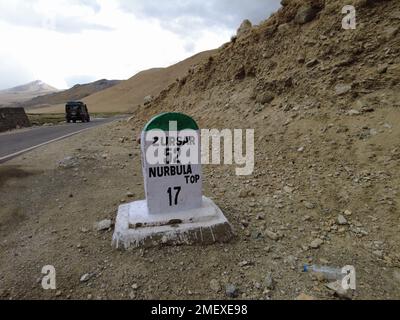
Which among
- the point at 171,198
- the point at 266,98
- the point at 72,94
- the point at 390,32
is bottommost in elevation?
the point at 171,198

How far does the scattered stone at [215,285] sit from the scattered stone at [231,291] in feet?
0.22

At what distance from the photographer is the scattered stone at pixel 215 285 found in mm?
2408

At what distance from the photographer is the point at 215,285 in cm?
245

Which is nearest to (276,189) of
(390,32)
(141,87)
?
(390,32)

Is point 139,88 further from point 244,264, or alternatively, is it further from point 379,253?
point 379,253

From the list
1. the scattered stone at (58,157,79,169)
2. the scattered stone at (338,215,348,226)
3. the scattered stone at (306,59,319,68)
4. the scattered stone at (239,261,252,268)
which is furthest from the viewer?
the scattered stone at (306,59,319,68)

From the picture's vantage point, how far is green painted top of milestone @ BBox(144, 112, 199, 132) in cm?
303

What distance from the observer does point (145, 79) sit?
251 ft

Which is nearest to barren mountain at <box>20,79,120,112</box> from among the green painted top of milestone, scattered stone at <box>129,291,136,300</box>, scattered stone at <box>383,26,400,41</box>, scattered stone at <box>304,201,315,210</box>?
scattered stone at <box>383,26,400,41</box>

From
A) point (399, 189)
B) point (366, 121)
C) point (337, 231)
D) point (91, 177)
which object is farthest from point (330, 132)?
point (91, 177)

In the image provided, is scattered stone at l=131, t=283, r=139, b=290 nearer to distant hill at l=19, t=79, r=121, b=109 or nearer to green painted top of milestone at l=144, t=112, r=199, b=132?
green painted top of milestone at l=144, t=112, r=199, b=132

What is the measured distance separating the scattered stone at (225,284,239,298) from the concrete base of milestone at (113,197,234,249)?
0.62m

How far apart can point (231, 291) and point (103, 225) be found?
1.74 meters
